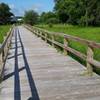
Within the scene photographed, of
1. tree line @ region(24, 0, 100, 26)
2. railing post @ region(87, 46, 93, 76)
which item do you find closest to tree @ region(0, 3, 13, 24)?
tree line @ region(24, 0, 100, 26)

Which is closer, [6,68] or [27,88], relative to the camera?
[27,88]

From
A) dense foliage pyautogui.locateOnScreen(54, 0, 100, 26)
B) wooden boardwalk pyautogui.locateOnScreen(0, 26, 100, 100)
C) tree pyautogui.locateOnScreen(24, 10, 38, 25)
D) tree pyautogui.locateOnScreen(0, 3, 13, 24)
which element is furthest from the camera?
tree pyautogui.locateOnScreen(0, 3, 13, 24)

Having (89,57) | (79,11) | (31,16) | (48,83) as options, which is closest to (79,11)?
(79,11)

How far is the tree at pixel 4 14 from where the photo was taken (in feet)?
545

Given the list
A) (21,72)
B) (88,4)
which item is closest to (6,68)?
(21,72)

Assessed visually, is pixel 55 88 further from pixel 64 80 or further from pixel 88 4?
pixel 88 4

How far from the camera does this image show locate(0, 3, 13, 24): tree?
166m

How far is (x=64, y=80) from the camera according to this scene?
7941mm

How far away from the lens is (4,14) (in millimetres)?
168125

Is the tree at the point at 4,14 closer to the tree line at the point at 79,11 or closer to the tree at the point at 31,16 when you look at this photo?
the tree at the point at 31,16

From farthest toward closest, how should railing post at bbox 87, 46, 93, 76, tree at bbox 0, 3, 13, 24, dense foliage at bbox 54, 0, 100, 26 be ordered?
1. tree at bbox 0, 3, 13, 24
2. dense foliage at bbox 54, 0, 100, 26
3. railing post at bbox 87, 46, 93, 76

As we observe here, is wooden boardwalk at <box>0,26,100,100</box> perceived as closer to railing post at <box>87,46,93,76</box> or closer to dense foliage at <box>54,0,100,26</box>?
railing post at <box>87,46,93,76</box>

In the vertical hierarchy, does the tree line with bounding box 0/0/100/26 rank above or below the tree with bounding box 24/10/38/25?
above

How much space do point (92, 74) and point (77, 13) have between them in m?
80.1
